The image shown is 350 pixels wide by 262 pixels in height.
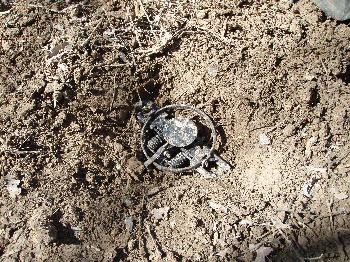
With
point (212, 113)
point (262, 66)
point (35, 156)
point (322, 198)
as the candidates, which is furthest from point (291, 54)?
point (35, 156)

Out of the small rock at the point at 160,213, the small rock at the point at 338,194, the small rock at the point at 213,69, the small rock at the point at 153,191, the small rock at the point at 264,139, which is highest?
the small rock at the point at 213,69

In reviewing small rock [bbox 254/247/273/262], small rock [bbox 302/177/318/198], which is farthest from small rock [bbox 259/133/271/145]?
small rock [bbox 254/247/273/262]

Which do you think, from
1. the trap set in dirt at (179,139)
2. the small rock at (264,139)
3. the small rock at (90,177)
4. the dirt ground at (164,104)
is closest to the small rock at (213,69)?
the dirt ground at (164,104)

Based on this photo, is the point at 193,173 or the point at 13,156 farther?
the point at 193,173

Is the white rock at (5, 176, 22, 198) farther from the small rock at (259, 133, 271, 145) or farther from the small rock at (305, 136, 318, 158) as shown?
the small rock at (305, 136, 318, 158)

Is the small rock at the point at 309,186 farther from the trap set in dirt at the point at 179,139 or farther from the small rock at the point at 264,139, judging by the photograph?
the trap set in dirt at the point at 179,139

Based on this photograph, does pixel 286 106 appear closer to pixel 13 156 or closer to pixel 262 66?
pixel 262 66

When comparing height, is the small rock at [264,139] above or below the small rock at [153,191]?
above
